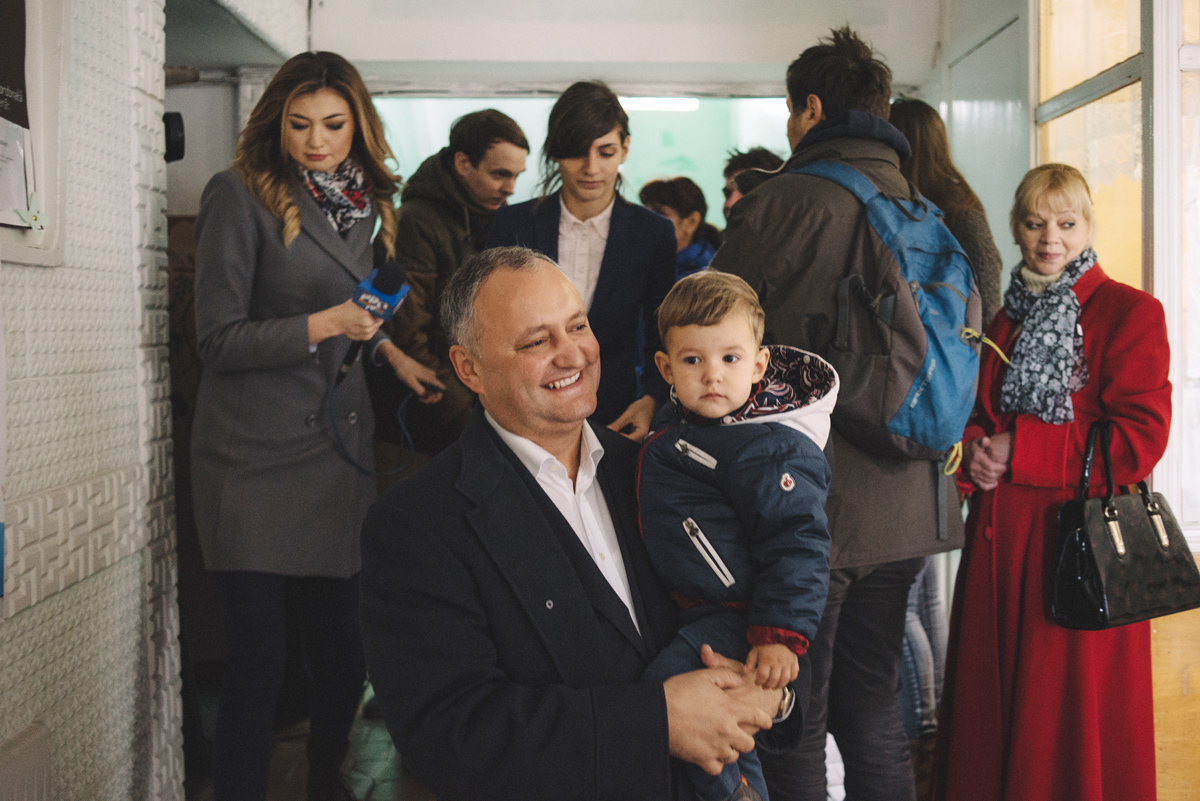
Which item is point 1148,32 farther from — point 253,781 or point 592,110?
point 253,781

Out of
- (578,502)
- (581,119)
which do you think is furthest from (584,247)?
(578,502)

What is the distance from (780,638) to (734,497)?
0.24 m

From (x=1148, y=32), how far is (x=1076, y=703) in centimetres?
173

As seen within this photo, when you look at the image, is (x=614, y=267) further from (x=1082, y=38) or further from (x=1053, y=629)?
(x=1082, y=38)

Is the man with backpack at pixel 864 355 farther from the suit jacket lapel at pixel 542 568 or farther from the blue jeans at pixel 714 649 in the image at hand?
the suit jacket lapel at pixel 542 568

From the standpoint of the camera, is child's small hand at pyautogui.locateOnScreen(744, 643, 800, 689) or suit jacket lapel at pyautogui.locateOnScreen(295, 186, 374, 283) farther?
suit jacket lapel at pyautogui.locateOnScreen(295, 186, 374, 283)

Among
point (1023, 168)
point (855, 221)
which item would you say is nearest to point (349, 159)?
point (855, 221)

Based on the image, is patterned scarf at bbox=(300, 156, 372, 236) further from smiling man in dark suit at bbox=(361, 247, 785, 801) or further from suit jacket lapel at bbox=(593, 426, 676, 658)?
suit jacket lapel at bbox=(593, 426, 676, 658)

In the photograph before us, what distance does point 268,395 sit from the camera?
7.04 ft

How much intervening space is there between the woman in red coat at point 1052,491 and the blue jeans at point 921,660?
0.77 metres

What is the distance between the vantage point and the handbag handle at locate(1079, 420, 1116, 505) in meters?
2.04

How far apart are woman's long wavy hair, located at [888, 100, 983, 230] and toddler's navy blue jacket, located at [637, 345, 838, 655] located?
1101 mm

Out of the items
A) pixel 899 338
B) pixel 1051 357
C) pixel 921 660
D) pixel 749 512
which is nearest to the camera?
pixel 749 512

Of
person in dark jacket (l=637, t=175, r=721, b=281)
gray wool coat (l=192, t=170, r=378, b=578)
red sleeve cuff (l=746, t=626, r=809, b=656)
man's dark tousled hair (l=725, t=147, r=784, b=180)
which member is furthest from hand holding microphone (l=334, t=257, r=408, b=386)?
person in dark jacket (l=637, t=175, r=721, b=281)
